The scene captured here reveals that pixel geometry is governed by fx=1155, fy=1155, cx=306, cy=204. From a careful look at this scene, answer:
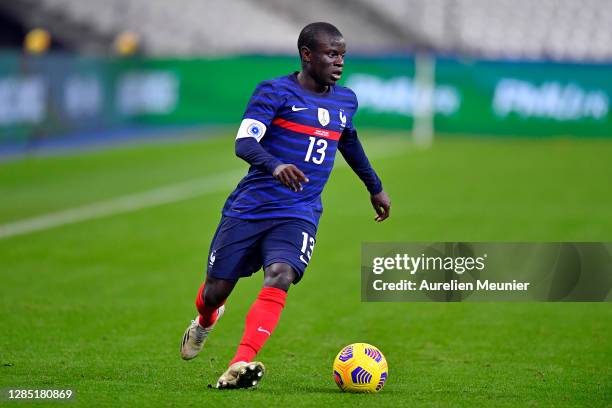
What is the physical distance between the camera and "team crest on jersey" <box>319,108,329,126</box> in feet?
21.5

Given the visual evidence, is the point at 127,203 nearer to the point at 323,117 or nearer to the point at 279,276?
the point at 323,117

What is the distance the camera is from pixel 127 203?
624 inches

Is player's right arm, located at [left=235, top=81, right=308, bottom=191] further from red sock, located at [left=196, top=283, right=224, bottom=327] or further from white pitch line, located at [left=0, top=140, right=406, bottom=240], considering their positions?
white pitch line, located at [left=0, top=140, right=406, bottom=240]

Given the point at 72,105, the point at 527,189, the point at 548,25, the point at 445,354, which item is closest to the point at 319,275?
the point at 445,354

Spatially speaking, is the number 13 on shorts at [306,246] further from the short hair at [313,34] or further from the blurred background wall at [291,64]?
the blurred background wall at [291,64]

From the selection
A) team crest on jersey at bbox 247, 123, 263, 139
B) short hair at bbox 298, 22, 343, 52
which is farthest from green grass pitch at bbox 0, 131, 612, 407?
short hair at bbox 298, 22, 343, 52

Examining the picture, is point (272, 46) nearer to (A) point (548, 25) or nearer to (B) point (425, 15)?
(B) point (425, 15)

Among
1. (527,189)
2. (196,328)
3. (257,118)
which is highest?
(257,118)

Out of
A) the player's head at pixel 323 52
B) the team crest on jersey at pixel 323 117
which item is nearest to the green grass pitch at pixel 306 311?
the team crest on jersey at pixel 323 117

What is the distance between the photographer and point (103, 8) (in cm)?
3192

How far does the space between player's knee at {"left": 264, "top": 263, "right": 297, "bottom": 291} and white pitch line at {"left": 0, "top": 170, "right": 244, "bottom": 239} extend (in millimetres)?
7268

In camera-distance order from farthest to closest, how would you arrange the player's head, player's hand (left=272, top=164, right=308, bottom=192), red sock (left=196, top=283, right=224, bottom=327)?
red sock (left=196, top=283, right=224, bottom=327)
the player's head
player's hand (left=272, top=164, right=308, bottom=192)

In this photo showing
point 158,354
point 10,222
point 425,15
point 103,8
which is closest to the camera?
point 158,354

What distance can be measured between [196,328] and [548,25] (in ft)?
93.4
